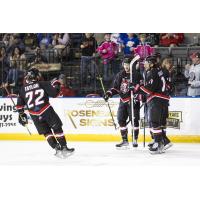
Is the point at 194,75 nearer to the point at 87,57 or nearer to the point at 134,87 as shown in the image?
the point at 134,87

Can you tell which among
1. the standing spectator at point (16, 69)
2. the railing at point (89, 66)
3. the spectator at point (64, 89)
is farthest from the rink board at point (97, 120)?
the standing spectator at point (16, 69)

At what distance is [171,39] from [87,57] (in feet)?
3.83

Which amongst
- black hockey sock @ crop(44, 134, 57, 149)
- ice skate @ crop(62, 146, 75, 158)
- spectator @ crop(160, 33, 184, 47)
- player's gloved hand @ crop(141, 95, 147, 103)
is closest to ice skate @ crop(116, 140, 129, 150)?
player's gloved hand @ crop(141, 95, 147, 103)

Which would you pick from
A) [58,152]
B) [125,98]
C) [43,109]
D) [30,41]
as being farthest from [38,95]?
[30,41]

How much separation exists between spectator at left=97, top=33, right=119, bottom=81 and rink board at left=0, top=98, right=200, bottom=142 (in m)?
0.40

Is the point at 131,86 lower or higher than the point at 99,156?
higher

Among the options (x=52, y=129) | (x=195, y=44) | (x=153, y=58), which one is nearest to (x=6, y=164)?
(x=52, y=129)

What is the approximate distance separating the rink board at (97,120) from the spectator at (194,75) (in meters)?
0.11

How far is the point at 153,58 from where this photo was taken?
7375mm

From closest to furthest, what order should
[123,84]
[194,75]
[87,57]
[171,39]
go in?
[123,84] → [194,75] → [87,57] → [171,39]

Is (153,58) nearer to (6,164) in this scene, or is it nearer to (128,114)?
(128,114)

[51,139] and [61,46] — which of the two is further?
[61,46]

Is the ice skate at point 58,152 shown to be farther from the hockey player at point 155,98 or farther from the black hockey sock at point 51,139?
the hockey player at point 155,98

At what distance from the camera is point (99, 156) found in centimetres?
725
